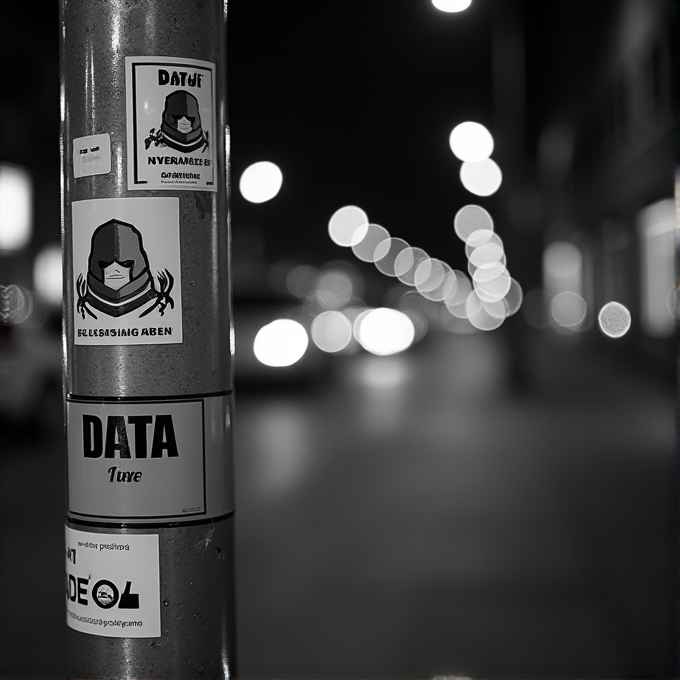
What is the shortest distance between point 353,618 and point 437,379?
1891 centimetres

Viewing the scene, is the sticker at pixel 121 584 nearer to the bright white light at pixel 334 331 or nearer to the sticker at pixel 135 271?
the sticker at pixel 135 271

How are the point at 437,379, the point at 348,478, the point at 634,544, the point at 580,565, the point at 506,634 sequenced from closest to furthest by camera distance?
the point at 506,634 < the point at 580,565 < the point at 634,544 < the point at 348,478 < the point at 437,379

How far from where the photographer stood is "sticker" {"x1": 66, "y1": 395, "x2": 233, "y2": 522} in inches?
118

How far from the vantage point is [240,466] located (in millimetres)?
11594

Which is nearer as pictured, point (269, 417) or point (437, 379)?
point (269, 417)

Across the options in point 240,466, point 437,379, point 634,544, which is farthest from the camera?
point 437,379

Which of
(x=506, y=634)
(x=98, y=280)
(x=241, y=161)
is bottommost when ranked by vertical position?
(x=506, y=634)

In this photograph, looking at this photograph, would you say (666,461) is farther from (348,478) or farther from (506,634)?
(506,634)

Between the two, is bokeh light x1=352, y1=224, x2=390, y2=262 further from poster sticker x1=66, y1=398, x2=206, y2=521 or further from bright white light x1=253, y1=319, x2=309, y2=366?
poster sticker x1=66, y1=398, x2=206, y2=521

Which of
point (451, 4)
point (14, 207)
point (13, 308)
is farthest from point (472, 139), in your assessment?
point (451, 4)

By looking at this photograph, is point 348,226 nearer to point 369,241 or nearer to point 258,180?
point 369,241

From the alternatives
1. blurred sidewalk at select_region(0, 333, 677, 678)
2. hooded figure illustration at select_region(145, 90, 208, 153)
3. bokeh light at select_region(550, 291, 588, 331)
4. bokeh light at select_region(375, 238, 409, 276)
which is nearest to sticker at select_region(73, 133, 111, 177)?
hooded figure illustration at select_region(145, 90, 208, 153)

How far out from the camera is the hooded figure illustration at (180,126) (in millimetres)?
2996

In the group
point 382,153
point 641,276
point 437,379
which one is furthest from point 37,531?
point 382,153
